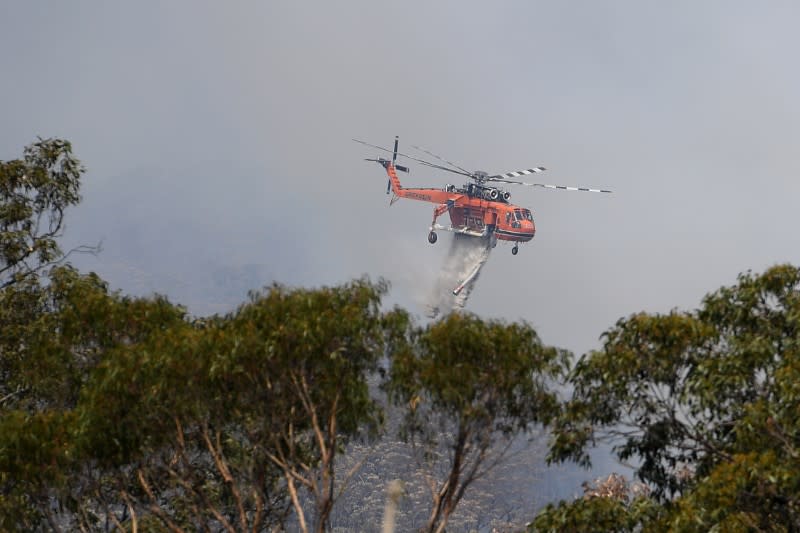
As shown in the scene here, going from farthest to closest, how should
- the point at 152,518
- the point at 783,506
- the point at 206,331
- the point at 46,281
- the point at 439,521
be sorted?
the point at 46,281
the point at 152,518
the point at 439,521
the point at 206,331
the point at 783,506

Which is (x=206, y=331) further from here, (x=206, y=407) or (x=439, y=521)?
(x=439, y=521)

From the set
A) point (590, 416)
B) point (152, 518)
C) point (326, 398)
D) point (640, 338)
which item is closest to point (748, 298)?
point (640, 338)

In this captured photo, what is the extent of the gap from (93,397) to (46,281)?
1087 centimetres

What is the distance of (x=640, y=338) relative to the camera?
Result: 26.6 meters

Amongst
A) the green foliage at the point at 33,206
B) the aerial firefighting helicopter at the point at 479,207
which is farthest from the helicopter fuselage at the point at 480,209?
the green foliage at the point at 33,206

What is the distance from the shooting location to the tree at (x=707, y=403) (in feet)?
78.4

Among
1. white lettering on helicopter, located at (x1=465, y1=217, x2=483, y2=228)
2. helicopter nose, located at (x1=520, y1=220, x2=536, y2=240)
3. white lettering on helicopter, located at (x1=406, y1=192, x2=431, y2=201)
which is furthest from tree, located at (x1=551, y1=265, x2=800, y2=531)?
white lettering on helicopter, located at (x1=406, y1=192, x2=431, y2=201)

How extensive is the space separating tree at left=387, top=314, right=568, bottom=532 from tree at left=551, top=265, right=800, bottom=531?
91 centimetres

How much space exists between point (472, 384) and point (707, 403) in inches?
195

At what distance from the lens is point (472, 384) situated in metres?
26.4

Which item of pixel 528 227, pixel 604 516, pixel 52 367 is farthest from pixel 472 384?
pixel 528 227

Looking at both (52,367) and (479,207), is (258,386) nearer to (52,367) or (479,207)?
(52,367)

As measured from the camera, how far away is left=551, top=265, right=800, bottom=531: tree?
78.4ft

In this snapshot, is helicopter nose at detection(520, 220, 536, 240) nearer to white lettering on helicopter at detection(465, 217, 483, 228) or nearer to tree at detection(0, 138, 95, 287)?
white lettering on helicopter at detection(465, 217, 483, 228)
